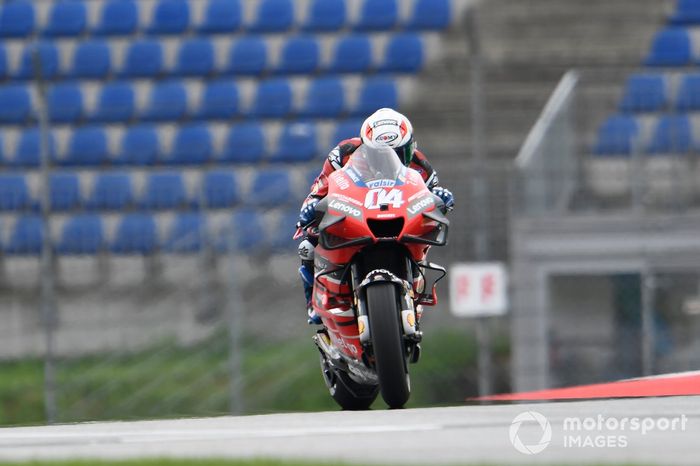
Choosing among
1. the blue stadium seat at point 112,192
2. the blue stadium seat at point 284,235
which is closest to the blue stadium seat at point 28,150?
the blue stadium seat at point 112,192

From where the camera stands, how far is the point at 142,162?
1373cm

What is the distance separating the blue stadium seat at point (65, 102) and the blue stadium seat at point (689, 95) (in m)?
6.75

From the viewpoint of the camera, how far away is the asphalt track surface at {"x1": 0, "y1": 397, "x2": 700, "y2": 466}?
4.66m

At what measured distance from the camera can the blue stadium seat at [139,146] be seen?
13812mm

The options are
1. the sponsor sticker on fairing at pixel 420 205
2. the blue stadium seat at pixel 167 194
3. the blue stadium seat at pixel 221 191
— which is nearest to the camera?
the sponsor sticker on fairing at pixel 420 205

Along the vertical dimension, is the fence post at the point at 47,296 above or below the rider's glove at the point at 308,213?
below

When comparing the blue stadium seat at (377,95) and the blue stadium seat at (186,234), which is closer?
the blue stadium seat at (186,234)

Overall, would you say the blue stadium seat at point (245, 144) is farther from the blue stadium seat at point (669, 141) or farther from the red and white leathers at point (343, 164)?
the red and white leathers at point (343, 164)

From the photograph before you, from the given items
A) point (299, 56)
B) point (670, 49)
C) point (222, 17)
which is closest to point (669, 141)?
point (670, 49)

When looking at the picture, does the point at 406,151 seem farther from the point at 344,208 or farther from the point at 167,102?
the point at 167,102

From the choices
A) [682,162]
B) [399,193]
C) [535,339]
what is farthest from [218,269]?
[399,193]

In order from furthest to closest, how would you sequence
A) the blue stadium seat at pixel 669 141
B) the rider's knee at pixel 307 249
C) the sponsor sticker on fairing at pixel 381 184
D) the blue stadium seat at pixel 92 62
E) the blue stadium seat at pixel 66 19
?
the blue stadium seat at pixel 66 19 < the blue stadium seat at pixel 92 62 < the blue stadium seat at pixel 669 141 < the rider's knee at pixel 307 249 < the sponsor sticker on fairing at pixel 381 184

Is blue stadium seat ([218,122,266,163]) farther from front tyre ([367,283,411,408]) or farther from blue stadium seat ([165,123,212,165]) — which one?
front tyre ([367,283,411,408])

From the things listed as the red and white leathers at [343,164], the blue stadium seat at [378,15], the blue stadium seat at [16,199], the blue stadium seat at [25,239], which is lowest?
the blue stadium seat at [25,239]
